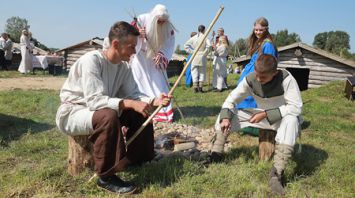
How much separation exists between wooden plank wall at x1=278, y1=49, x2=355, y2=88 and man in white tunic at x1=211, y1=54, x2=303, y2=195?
9254 mm

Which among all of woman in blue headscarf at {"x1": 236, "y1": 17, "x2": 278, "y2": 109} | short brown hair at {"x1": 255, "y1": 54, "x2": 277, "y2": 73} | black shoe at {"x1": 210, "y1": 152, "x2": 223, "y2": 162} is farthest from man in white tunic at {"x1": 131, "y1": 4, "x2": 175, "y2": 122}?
short brown hair at {"x1": 255, "y1": 54, "x2": 277, "y2": 73}

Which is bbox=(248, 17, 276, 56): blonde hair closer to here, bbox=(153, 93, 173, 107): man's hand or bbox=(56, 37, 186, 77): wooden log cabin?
bbox=(153, 93, 173, 107): man's hand

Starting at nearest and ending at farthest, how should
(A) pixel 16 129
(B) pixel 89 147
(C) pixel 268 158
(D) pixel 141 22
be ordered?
(B) pixel 89 147
(C) pixel 268 158
(A) pixel 16 129
(D) pixel 141 22

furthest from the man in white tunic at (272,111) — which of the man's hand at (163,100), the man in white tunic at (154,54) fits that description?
the man in white tunic at (154,54)

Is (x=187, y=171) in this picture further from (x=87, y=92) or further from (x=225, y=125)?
(x=87, y=92)

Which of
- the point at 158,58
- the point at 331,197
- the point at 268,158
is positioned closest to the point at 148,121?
the point at 268,158

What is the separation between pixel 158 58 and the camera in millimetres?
6379

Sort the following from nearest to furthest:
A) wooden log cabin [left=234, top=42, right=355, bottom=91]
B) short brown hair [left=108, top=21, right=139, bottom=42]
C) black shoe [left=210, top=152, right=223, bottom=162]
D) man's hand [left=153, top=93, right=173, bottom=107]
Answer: short brown hair [left=108, top=21, right=139, bottom=42], man's hand [left=153, top=93, right=173, bottom=107], black shoe [left=210, top=152, right=223, bottom=162], wooden log cabin [left=234, top=42, right=355, bottom=91]

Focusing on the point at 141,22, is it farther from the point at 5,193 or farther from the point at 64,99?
the point at 5,193

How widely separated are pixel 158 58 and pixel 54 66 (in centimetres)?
1233

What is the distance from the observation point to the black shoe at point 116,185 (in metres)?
3.16

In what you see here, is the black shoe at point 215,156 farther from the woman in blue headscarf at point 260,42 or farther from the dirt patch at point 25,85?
the dirt patch at point 25,85

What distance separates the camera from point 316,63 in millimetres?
12438

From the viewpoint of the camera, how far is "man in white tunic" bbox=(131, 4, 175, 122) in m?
6.20
